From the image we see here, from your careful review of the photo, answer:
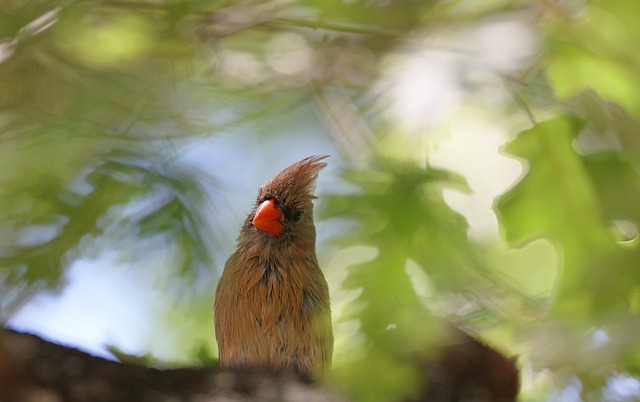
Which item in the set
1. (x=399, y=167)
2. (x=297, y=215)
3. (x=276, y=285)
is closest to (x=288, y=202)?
(x=297, y=215)

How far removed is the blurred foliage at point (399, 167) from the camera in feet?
2.62

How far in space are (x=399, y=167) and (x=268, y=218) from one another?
1.18 metres

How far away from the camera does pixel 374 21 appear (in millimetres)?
1289

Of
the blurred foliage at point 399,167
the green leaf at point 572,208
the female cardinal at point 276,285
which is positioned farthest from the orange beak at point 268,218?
the green leaf at point 572,208

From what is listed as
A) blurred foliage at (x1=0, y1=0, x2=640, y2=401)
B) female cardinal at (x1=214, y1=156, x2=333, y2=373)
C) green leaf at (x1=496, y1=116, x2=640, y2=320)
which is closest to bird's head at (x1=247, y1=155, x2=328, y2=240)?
female cardinal at (x1=214, y1=156, x2=333, y2=373)

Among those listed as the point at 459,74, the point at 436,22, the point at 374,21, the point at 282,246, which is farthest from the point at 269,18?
the point at 282,246

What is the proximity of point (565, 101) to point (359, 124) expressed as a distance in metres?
0.37

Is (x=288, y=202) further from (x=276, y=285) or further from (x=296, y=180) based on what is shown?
(x=276, y=285)

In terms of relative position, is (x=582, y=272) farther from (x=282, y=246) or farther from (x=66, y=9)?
(x=282, y=246)

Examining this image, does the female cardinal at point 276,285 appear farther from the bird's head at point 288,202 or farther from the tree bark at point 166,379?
the tree bark at point 166,379

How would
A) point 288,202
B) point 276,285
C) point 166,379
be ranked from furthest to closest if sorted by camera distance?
point 288,202 → point 276,285 → point 166,379

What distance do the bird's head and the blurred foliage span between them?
0.65m

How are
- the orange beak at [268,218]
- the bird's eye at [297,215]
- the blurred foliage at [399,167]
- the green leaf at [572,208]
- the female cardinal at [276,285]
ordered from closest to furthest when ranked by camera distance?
1. the blurred foliage at [399,167]
2. the green leaf at [572,208]
3. the female cardinal at [276,285]
4. the orange beak at [268,218]
5. the bird's eye at [297,215]

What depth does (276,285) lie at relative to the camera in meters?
2.10
